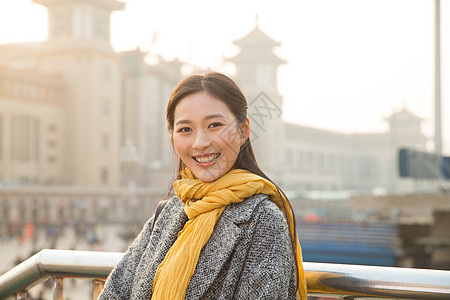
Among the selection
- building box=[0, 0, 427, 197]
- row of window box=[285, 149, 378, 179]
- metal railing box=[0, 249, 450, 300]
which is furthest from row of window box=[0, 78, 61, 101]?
metal railing box=[0, 249, 450, 300]

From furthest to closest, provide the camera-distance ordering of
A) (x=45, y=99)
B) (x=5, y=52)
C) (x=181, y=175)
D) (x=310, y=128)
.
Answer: (x=310, y=128), (x=5, y=52), (x=45, y=99), (x=181, y=175)

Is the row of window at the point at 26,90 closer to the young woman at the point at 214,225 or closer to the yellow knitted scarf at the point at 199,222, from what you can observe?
the young woman at the point at 214,225

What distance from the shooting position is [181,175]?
1.28 metres

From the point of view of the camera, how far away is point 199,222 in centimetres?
108

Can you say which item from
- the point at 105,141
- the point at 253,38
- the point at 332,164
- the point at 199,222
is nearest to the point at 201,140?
the point at 199,222

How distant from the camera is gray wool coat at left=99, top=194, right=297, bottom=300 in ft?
3.29

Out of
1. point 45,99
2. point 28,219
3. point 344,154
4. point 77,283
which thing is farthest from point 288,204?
point 344,154

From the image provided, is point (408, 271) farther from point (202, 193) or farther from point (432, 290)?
point (202, 193)

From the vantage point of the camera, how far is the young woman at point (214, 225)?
103 centimetres

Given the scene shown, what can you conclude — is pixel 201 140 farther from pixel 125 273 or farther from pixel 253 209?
pixel 125 273

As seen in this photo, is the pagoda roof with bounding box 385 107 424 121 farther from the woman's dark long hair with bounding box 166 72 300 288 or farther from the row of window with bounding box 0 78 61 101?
the woman's dark long hair with bounding box 166 72 300 288

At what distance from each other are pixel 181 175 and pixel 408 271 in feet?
1.74

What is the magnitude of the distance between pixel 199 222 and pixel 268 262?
0.16 meters

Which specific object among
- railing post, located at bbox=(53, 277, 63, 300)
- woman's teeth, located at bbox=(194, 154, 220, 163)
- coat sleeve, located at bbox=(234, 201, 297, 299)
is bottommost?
railing post, located at bbox=(53, 277, 63, 300)
